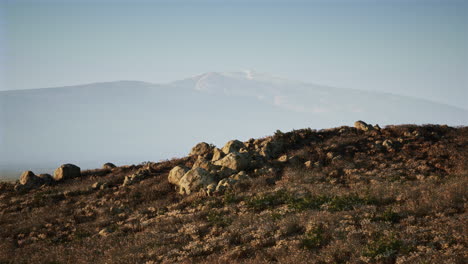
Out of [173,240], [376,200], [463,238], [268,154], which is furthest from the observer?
[268,154]

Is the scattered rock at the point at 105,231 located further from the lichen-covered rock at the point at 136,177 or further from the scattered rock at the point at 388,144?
the scattered rock at the point at 388,144

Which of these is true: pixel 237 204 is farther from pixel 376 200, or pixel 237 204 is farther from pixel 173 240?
pixel 376 200

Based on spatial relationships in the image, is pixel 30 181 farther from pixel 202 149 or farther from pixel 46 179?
pixel 202 149

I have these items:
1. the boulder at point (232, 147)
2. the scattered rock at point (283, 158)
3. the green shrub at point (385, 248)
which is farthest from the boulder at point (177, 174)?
the green shrub at point (385, 248)

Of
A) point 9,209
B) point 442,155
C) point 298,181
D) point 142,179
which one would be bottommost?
point 9,209

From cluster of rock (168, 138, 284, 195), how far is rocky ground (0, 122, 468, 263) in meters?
0.09

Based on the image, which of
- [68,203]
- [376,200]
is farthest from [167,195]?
[376,200]

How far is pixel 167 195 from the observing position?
78.7ft

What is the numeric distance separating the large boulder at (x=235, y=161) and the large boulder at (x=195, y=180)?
1750 mm

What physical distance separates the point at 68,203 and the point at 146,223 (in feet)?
31.5

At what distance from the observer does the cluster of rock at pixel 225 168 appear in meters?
23.0

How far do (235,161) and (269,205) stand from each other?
23.4ft

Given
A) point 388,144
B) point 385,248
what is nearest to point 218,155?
point 388,144

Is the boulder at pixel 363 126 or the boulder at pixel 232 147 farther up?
the boulder at pixel 363 126
